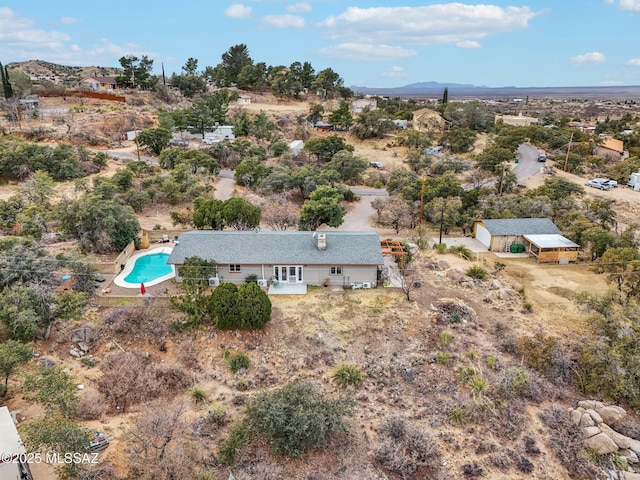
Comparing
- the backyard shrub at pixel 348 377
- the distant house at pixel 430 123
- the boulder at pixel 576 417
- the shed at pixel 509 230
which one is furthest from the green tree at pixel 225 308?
the distant house at pixel 430 123

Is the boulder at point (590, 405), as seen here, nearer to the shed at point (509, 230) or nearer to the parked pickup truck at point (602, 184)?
the shed at point (509, 230)

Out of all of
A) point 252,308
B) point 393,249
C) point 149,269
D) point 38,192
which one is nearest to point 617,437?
point 252,308

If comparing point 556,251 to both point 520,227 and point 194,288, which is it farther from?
point 194,288

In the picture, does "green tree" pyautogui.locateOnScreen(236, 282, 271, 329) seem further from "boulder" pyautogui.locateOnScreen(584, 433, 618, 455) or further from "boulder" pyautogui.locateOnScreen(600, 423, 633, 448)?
"boulder" pyautogui.locateOnScreen(600, 423, 633, 448)

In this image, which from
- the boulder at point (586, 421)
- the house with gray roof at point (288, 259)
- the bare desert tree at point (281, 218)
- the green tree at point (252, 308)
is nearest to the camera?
the boulder at point (586, 421)

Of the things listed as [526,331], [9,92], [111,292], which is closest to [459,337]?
[526,331]
